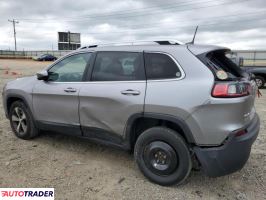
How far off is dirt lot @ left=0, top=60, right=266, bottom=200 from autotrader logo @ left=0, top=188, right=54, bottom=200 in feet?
0.35

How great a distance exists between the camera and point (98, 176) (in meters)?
3.88

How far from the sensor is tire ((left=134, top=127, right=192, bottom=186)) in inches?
132

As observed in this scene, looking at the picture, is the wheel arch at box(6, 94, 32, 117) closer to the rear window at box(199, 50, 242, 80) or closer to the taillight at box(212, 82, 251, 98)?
the rear window at box(199, 50, 242, 80)

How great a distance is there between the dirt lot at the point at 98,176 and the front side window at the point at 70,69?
118 centimetres

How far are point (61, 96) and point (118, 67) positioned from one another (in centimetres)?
105

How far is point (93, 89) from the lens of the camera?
401cm

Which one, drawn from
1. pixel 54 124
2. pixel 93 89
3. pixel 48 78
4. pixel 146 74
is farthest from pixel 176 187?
pixel 48 78

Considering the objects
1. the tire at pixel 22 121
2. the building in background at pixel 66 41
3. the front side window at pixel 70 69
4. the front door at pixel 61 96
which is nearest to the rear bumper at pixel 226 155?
the front door at pixel 61 96

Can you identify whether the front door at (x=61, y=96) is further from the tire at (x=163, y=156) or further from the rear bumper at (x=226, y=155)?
the rear bumper at (x=226, y=155)

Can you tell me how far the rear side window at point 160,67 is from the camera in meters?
3.44

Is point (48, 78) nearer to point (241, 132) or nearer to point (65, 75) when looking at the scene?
point (65, 75)

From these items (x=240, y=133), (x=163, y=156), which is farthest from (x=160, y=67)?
(x=240, y=133)

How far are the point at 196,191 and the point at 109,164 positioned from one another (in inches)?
52.1

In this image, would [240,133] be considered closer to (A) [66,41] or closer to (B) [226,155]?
(B) [226,155]
